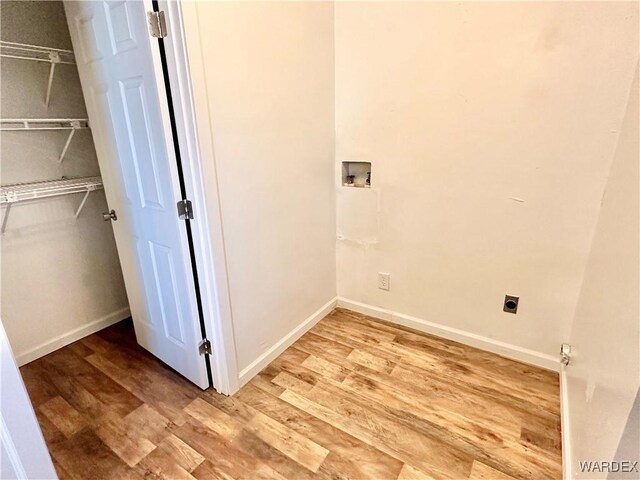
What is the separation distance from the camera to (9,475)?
95cm

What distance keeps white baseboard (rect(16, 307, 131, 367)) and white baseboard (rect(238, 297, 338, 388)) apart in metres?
1.29

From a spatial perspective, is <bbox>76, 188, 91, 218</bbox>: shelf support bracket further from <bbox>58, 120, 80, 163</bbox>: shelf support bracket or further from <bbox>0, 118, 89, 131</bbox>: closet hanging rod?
<bbox>0, 118, 89, 131</bbox>: closet hanging rod

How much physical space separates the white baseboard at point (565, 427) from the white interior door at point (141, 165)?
168 centimetres

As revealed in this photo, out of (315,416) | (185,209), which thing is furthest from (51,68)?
(315,416)

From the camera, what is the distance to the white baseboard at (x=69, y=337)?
2066mm

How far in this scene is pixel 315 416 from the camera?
64.6 inches

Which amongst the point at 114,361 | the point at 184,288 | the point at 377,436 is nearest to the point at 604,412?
the point at 377,436

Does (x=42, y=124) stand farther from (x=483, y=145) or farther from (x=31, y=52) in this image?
(x=483, y=145)

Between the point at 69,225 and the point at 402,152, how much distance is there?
2.18m

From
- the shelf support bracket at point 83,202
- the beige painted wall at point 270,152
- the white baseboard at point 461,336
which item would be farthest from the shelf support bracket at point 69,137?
the white baseboard at point 461,336

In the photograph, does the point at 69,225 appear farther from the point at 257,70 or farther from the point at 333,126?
the point at 333,126

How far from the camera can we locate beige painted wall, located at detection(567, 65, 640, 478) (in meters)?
0.89

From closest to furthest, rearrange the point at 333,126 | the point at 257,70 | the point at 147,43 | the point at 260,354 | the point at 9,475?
the point at 9,475
the point at 147,43
the point at 257,70
the point at 260,354
the point at 333,126

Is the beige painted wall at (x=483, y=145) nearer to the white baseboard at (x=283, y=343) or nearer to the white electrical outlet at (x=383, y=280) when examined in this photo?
the white electrical outlet at (x=383, y=280)
